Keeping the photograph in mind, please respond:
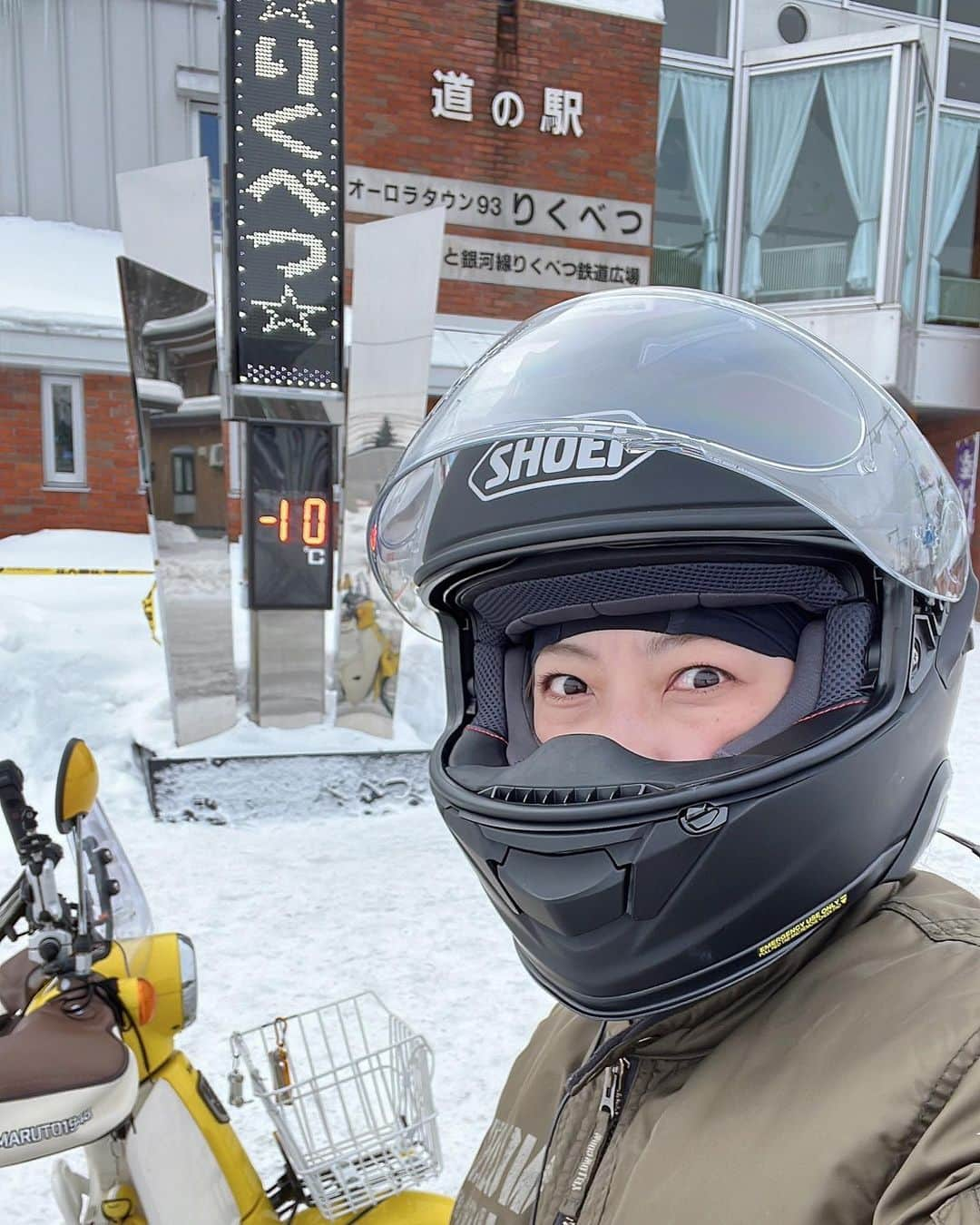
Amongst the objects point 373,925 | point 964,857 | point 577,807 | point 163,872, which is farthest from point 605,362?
point 964,857

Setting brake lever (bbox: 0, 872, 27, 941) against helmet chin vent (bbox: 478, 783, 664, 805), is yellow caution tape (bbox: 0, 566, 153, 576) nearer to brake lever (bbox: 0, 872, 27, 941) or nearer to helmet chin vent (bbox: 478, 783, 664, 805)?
brake lever (bbox: 0, 872, 27, 941)

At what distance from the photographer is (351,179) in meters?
9.08

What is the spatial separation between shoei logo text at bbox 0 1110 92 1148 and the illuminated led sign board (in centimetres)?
417

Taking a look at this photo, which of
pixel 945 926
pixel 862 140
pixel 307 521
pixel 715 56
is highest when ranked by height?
pixel 715 56

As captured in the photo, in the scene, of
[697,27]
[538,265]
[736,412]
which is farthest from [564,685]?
[697,27]

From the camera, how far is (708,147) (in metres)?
11.6

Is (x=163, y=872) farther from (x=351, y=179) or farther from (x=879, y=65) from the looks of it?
(x=879, y=65)

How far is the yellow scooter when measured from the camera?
5.37ft

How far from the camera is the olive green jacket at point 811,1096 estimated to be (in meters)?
0.61

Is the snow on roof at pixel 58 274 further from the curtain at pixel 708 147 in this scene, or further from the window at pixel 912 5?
the window at pixel 912 5

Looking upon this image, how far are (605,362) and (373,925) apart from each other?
3594 mm

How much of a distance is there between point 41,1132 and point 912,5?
633 inches

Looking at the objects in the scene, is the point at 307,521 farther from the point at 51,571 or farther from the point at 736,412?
the point at 736,412

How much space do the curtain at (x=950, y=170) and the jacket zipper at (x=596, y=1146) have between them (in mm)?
13337
